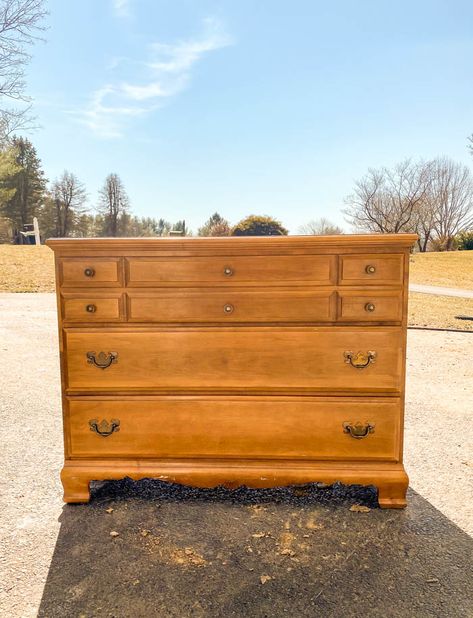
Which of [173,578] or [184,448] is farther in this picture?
[184,448]

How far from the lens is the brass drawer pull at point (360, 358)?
2152mm

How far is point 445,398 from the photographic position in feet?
12.9

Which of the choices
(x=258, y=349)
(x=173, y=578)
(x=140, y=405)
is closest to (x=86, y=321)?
(x=140, y=405)

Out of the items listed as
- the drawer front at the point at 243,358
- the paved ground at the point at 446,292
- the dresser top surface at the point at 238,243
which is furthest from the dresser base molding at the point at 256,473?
the paved ground at the point at 446,292

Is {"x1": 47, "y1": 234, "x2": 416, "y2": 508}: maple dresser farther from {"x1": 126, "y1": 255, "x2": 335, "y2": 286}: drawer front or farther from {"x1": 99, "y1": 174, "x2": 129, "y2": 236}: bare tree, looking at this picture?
{"x1": 99, "y1": 174, "x2": 129, "y2": 236}: bare tree

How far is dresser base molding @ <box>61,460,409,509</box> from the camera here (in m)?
2.18

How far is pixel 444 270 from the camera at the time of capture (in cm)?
2227

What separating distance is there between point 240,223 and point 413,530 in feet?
6.49

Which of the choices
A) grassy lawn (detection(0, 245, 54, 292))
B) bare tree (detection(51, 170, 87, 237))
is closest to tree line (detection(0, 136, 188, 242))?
bare tree (detection(51, 170, 87, 237))

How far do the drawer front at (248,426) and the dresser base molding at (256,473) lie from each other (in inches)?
1.7

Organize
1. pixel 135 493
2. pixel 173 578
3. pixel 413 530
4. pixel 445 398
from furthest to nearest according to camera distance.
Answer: pixel 445 398 < pixel 135 493 < pixel 413 530 < pixel 173 578

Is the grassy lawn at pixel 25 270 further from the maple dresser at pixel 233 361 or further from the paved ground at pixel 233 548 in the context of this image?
the maple dresser at pixel 233 361

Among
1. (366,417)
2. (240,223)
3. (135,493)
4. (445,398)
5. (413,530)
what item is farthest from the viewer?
(445,398)

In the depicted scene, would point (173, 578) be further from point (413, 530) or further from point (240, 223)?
point (240, 223)
